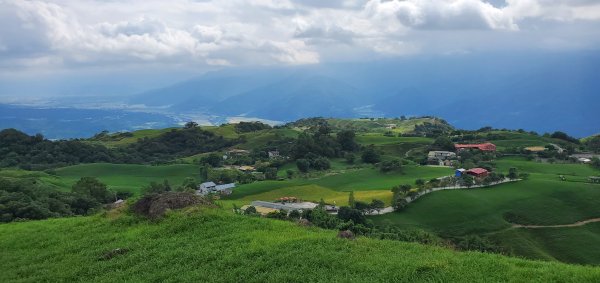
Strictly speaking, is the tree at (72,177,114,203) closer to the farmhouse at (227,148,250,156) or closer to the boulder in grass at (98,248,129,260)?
the boulder in grass at (98,248,129,260)

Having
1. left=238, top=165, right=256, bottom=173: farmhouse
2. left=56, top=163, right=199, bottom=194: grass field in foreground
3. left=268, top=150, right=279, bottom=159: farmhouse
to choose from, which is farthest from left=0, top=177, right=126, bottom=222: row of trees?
left=268, top=150, right=279, bottom=159: farmhouse

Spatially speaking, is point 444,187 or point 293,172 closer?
point 444,187

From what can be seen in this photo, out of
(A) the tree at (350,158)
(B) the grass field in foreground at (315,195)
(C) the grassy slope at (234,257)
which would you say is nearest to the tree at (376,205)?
(B) the grass field in foreground at (315,195)

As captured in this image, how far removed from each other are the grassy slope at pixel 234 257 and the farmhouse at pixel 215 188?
53.2 m

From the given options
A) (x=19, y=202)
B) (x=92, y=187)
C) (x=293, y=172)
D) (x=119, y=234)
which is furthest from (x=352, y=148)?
(x=119, y=234)

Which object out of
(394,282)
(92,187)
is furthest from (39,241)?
(92,187)

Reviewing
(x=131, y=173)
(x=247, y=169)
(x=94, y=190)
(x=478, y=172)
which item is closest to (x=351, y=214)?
(x=478, y=172)

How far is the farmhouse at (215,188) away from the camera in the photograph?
77444mm

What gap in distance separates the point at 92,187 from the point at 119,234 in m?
52.1

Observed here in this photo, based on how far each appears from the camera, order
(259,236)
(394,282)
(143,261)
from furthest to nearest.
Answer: (259,236), (143,261), (394,282)

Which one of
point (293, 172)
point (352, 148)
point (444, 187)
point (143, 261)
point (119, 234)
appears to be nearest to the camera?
point (143, 261)

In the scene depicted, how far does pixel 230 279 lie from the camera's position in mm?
16234

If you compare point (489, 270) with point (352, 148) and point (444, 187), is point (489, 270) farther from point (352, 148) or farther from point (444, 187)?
point (352, 148)

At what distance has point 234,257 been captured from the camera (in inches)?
706
